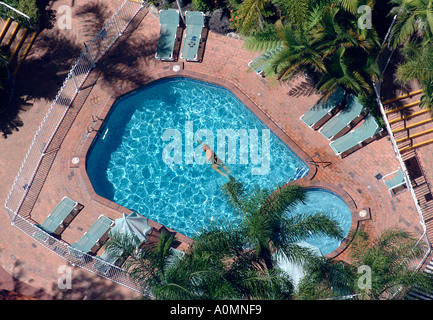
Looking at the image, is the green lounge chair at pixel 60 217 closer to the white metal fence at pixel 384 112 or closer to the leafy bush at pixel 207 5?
the leafy bush at pixel 207 5

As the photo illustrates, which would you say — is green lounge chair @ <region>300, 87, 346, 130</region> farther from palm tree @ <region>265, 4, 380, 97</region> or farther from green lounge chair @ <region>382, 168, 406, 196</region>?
green lounge chair @ <region>382, 168, 406, 196</region>

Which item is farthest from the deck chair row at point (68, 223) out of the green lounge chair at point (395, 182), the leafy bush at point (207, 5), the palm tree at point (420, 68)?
the palm tree at point (420, 68)

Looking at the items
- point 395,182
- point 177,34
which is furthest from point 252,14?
point 395,182

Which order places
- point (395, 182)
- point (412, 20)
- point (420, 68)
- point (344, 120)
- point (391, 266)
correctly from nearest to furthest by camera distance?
point (391, 266)
point (420, 68)
point (412, 20)
point (395, 182)
point (344, 120)

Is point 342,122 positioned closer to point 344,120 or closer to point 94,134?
point 344,120

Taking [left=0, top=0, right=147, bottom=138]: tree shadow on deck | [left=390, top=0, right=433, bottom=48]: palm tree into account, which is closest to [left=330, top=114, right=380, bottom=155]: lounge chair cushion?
[left=390, top=0, right=433, bottom=48]: palm tree

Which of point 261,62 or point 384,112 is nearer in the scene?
point 384,112

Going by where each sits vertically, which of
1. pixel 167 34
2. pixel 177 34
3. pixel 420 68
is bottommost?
pixel 167 34
